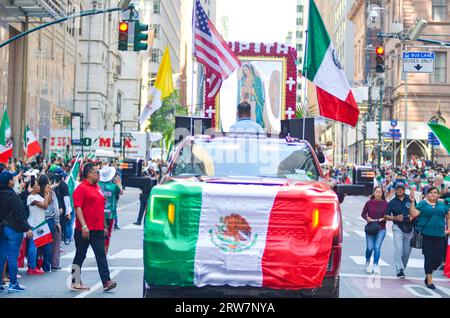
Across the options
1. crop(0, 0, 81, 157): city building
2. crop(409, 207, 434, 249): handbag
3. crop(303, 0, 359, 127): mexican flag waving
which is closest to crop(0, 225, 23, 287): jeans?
crop(303, 0, 359, 127): mexican flag waving

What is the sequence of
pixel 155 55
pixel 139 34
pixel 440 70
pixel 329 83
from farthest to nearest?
pixel 155 55, pixel 440 70, pixel 139 34, pixel 329 83

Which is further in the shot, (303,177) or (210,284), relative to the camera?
(303,177)

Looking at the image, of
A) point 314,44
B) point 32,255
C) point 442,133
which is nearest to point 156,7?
point 314,44

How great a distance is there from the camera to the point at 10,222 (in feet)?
39.5

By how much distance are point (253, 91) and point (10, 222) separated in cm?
1121

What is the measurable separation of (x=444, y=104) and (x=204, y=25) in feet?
157

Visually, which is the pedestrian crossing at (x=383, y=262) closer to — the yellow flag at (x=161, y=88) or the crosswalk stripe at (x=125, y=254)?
the crosswalk stripe at (x=125, y=254)

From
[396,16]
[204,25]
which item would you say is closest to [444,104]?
[396,16]

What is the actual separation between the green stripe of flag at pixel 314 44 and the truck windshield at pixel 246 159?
18.3 ft

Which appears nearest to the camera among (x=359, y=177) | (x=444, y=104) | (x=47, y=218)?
(x=359, y=177)

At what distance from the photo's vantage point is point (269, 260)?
866 centimetres

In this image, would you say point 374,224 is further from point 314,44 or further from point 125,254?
point 125,254

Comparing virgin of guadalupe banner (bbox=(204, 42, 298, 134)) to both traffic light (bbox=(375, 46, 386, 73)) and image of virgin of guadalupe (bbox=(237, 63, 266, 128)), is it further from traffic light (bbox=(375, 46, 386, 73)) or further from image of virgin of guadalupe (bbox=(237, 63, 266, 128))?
traffic light (bbox=(375, 46, 386, 73))
